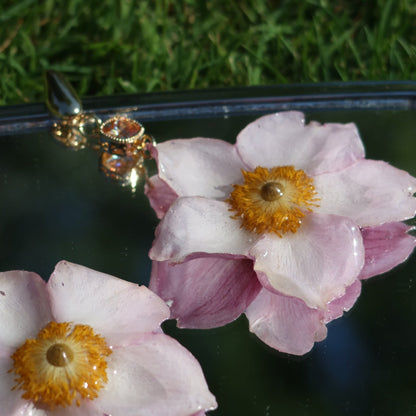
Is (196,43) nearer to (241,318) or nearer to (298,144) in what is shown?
(298,144)

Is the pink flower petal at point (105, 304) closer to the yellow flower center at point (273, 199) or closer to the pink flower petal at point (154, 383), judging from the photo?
the pink flower petal at point (154, 383)

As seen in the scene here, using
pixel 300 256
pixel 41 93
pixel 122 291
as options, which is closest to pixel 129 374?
pixel 122 291

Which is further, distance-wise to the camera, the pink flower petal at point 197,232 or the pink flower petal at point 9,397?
the pink flower petal at point 197,232

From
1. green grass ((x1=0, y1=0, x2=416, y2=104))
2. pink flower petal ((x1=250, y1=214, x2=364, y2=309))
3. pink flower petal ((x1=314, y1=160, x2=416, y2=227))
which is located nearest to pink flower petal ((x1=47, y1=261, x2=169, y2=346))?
pink flower petal ((x1=250, y1=214, x2=364, y2=309))

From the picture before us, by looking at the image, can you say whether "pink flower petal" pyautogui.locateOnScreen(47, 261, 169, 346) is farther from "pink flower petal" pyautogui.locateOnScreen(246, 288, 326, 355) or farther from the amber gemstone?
the amber gemstone

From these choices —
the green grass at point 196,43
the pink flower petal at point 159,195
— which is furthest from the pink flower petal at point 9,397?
the green grass at point 196,43

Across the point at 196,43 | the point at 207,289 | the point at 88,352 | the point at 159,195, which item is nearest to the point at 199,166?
the point at 159,195

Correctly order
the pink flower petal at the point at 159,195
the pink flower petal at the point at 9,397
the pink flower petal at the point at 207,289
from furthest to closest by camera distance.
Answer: the pink flower petal at the point at 159,195 → the pink flower petal at the point at 207,289 → the pink flower petal at the point at 9,397
